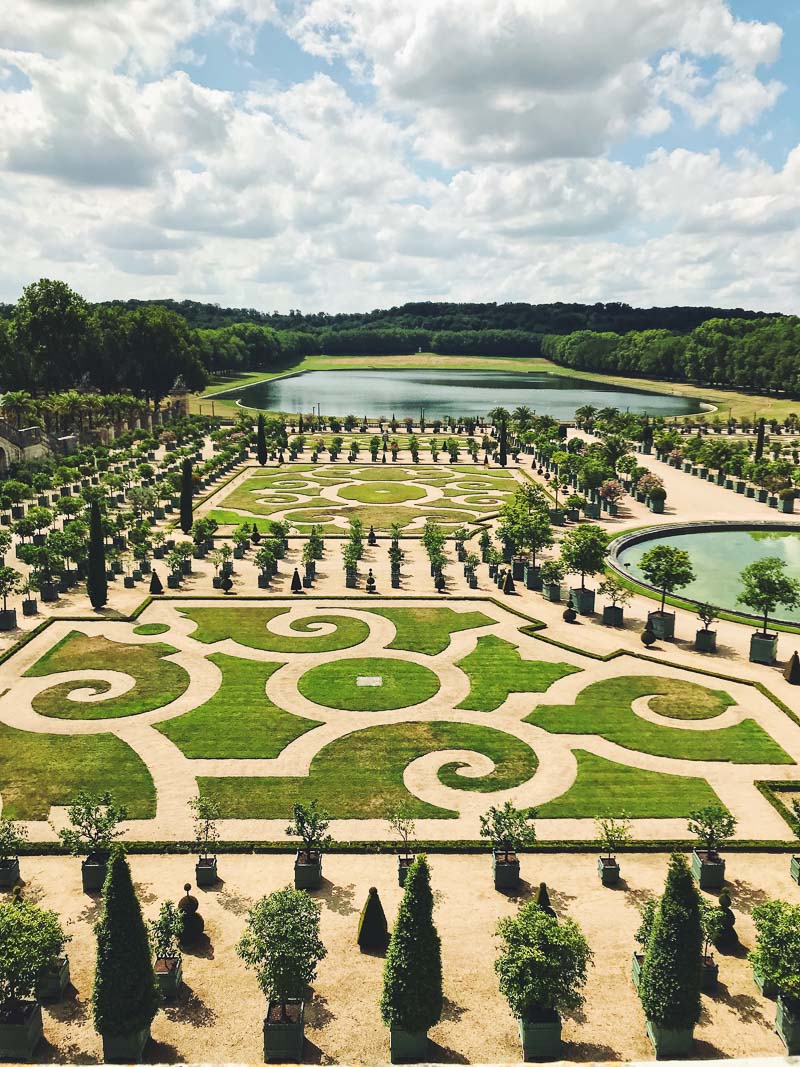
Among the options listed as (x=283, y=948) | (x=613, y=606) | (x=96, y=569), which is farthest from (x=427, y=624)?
(x=283, y=948)

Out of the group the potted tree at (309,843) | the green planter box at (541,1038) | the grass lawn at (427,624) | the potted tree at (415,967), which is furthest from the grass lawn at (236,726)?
the green planter box at (541,1038)

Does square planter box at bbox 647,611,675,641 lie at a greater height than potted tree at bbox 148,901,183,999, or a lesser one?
greater

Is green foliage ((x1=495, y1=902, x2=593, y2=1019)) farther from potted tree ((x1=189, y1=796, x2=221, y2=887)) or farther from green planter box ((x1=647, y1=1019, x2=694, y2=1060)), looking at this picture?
potted tree ((x1=189, y1=796, x2=221, y2=887))

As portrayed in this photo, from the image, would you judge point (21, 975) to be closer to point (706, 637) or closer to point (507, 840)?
point (507, 840)

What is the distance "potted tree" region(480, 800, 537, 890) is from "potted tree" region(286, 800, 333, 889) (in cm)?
510

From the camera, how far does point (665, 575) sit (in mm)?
47781

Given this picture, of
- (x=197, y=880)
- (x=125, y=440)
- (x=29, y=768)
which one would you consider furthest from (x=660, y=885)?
(x=125, y=440)

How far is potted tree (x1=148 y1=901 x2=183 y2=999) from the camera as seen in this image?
20.6m

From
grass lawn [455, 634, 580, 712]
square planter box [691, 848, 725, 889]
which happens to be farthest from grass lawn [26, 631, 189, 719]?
square planter box [691, 848, 725, 889]

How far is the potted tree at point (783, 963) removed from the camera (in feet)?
62.3

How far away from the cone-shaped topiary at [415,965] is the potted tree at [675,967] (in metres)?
4.92

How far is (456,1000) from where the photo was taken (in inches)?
811

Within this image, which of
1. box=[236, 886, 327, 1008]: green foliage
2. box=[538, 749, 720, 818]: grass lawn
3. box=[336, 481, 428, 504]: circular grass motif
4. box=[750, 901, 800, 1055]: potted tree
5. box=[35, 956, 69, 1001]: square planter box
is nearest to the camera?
box=[750, 901, 800, 1055]: potted tree

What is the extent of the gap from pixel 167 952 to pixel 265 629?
26.3 m
